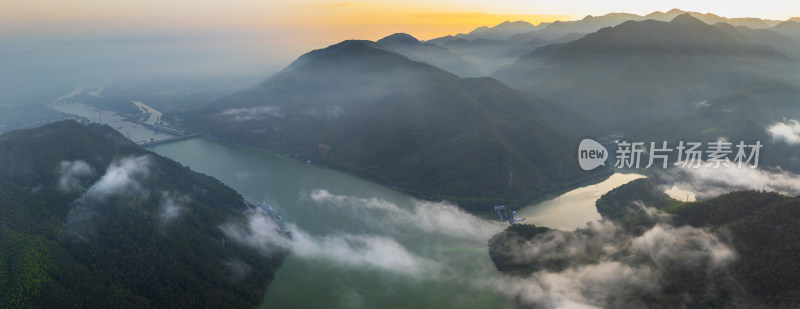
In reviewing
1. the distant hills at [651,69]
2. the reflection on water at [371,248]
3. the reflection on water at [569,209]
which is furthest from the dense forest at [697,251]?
the distant hills at [651,69]

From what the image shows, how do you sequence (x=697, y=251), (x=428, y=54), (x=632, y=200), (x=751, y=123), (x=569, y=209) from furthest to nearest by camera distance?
1. (x=428, y=54)
2. (x=751, y=123)
3. (x=569, y=209)
4. (x=632, y=200)
5. (x=697, y=251)

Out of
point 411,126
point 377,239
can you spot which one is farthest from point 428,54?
point 377,239

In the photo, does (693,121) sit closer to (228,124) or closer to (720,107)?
(720,107)

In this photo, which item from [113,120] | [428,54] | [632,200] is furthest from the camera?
[428,54]

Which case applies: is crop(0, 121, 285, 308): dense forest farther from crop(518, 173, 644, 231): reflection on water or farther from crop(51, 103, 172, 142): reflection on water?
crop(51, 103, 172, 142): reflection on water

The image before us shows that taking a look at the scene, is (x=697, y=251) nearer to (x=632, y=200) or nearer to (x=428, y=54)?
(x=632, y=200)

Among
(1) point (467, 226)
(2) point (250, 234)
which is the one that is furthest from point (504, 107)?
(2) point (250, 234)
